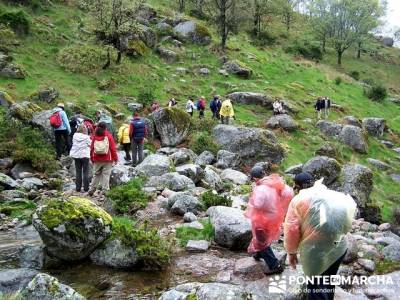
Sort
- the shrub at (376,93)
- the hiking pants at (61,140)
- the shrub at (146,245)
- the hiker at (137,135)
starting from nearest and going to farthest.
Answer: the shrub at (146,245) → the hiking pants at (61,140) → the hiker at (137,135) → the shrub at (376,93)

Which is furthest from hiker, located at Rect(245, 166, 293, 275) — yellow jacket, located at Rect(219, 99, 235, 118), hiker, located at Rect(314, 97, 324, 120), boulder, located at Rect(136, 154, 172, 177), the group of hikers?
hiker, located at Rect(314, 97, 324, 120)

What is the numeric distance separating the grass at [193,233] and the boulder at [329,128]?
2445 centimetres

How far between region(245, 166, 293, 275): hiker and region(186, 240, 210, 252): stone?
6.12ft

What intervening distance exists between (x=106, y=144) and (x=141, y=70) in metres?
21.3

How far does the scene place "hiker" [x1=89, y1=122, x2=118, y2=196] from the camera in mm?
12836

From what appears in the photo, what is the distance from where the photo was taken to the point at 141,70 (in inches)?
1314

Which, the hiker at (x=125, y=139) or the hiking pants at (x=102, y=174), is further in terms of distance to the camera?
the hiker at (x=125, y=139)

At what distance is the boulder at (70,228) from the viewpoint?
8.41m

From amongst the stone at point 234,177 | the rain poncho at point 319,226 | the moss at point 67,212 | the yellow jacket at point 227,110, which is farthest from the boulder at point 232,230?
the yellow jacket at point 227,110

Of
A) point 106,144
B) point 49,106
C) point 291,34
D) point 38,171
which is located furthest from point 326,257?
point 291,34

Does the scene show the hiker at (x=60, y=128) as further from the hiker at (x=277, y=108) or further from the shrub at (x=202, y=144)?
the hiker at (x=277, y=108)

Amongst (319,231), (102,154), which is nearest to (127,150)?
(102,154)

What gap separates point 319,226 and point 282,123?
2623cm

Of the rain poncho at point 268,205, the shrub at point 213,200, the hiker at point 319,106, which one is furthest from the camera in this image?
the hiker at point 319,106
